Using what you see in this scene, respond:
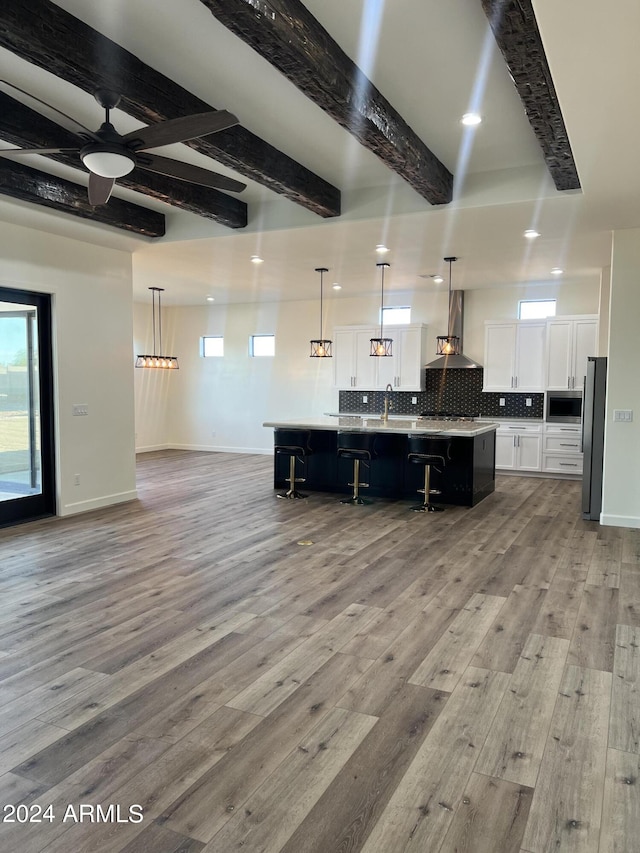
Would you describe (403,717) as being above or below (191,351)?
below

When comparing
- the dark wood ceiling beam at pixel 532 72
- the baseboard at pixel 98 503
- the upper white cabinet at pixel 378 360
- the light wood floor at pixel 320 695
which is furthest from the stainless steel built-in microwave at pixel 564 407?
the baseboard at pixel 98 503

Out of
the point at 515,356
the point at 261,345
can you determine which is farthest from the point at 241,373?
the point at 515,356

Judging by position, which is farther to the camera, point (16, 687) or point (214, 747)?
point (16, 687)

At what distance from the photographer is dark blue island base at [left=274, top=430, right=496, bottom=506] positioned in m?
6.72

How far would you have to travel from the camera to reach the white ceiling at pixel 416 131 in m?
2.85

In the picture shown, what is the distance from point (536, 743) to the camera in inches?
91.7

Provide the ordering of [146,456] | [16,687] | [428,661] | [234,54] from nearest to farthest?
[16,687], [428,661], [234,54], [146,456]

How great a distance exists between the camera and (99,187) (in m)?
3.62

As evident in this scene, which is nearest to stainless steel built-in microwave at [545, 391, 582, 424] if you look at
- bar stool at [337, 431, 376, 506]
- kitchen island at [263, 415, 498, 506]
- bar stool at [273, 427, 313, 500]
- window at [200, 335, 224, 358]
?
kitchen island at [263, 415, 498, 506]

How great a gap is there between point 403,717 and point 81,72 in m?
3.45

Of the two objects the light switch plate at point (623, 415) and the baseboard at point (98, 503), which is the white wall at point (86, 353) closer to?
the baseboard at point (98, 503)

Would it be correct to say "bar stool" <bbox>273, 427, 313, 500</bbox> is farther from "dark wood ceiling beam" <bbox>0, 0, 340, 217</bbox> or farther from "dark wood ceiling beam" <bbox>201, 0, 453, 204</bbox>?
"dark wood ceiling beam" <bbox>201, 0, 453, 204</bbox>

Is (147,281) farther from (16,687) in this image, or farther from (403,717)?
(403,717)

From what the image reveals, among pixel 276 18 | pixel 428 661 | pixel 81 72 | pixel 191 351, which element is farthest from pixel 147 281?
pixel 428 661
